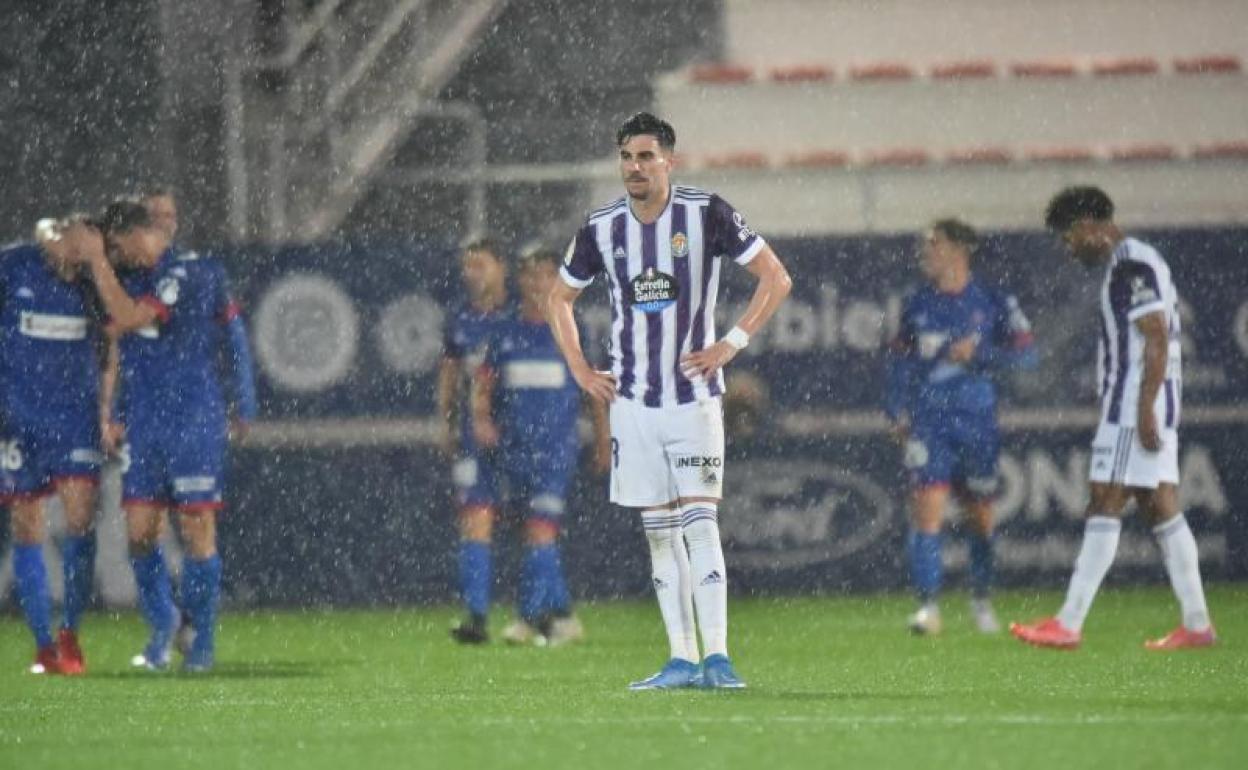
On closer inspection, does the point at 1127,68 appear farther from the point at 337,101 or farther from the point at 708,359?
the point at 708,359

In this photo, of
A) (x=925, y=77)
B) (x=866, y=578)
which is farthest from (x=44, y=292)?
(x=925, y=77)

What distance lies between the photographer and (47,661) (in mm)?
11516

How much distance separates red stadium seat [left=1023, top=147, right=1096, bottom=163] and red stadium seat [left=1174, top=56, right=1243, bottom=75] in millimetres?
1190

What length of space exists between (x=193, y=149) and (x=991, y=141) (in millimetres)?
5256

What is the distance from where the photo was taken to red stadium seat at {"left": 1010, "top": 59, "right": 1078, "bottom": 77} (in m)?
18.2

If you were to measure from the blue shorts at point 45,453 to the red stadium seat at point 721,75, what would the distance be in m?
6.96

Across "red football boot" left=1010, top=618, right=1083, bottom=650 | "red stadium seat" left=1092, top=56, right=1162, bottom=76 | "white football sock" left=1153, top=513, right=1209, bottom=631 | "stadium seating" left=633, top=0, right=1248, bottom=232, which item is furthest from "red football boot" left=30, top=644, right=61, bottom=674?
"red stadium seat" left=1092, top=56, right=1162, bottom=76

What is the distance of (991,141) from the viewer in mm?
18250

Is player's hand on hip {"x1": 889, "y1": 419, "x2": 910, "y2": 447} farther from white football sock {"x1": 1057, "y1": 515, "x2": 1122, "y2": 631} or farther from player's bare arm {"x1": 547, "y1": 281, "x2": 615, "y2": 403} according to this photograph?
player's bare arm {"x1": 547, "y1": 281, "x2": 615, "y2": 403}

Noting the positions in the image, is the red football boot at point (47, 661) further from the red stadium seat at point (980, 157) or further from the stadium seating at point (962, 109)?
the red stadium seat at point (980, 157)

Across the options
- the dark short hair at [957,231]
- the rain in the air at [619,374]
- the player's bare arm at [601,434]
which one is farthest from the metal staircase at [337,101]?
the dark short hair at [957,231]

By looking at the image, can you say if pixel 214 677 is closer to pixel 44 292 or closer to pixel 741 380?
pixel 44 292

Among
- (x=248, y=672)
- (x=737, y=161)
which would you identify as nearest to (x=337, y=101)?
(x=737, y=161)

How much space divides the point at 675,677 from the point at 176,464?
2.51 metres
